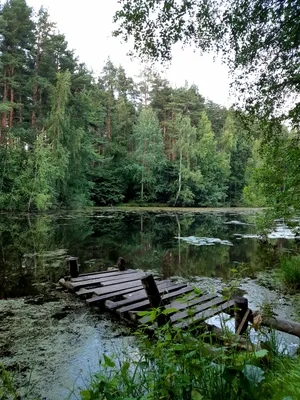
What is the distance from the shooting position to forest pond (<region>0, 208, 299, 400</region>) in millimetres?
3393

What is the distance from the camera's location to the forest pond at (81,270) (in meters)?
3.39

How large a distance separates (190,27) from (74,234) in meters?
10.4

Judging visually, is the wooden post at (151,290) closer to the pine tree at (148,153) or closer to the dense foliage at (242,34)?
the dense foliage at (242,34)

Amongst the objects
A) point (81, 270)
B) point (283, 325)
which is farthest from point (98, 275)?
point (283, 325)

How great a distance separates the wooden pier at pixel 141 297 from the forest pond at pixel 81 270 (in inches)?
11.3

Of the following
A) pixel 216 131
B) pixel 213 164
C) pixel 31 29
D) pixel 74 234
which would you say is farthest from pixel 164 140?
pixel 74 234

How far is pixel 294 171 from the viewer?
5516 mm

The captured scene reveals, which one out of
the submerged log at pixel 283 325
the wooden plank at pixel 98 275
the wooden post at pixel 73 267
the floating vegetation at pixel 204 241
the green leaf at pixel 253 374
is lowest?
the floating vegetation at pixel 204 241

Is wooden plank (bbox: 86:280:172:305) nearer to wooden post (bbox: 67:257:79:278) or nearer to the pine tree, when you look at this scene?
wooden post (bbox: 67:257:79:278)

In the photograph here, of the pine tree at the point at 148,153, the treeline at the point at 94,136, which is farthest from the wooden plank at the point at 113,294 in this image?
the pine tree at the point at 148,153

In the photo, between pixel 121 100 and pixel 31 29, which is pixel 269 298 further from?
pixel 121 100

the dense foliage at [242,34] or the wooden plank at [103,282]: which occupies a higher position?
the dense foliage at [242,34]

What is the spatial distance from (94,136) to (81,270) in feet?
98.2

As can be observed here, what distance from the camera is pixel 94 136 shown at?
3575cm
